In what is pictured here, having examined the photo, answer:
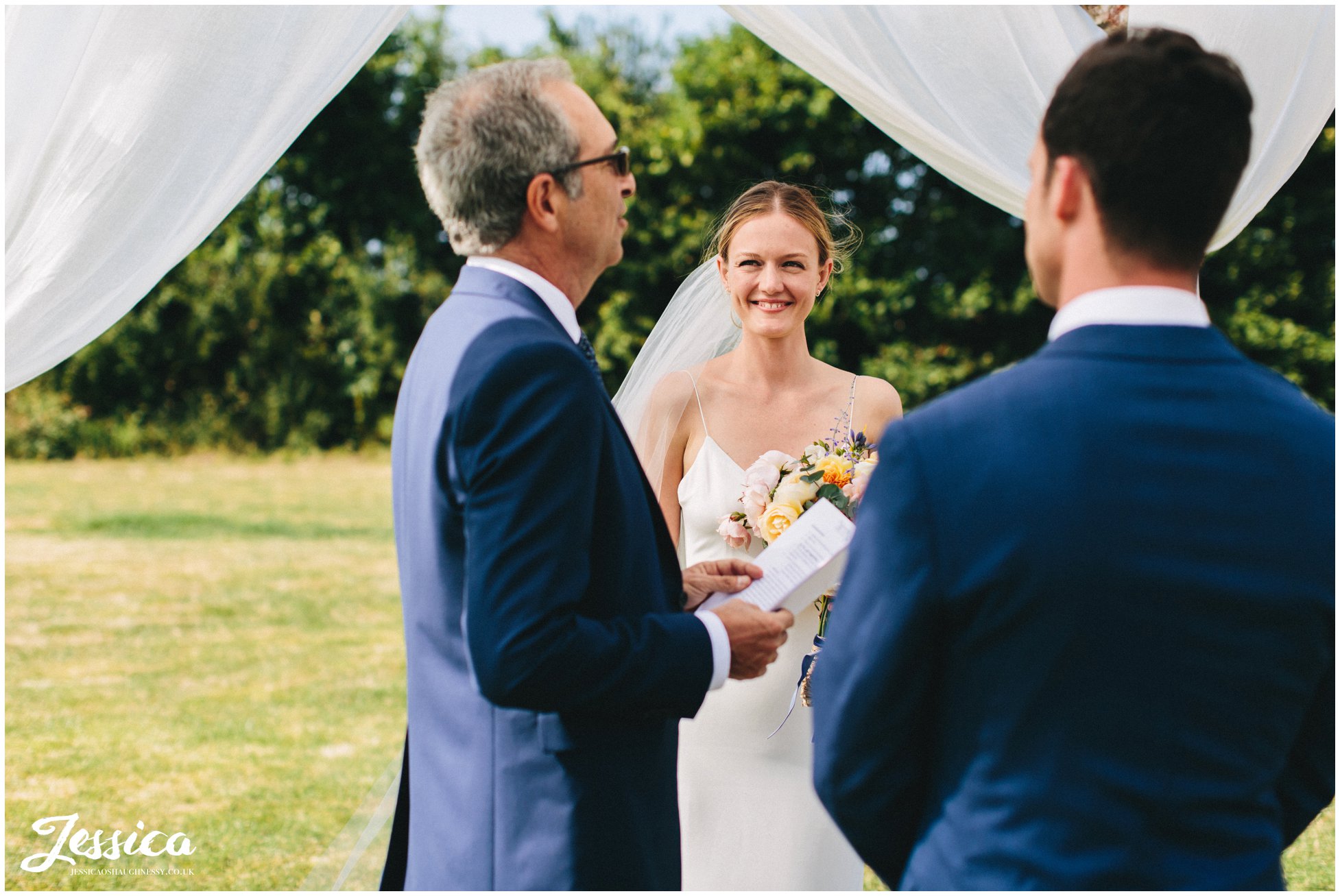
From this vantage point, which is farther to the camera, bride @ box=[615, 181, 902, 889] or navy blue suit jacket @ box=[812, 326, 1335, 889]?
bride @ box=[615, 181, 902, 889]

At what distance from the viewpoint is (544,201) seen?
6.23 ft

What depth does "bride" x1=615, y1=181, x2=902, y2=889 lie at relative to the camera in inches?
134

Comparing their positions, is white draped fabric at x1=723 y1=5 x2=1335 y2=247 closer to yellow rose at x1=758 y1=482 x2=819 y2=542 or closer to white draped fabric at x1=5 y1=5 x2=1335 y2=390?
white draped fabric at x1=5 y1=5 x2=1335 y2=390

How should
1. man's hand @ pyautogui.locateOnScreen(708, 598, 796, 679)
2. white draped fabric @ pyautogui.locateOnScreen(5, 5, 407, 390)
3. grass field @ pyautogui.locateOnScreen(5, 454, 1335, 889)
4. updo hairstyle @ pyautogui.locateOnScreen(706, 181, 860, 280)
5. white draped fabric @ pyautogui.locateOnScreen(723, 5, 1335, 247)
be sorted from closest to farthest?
man's hand @ pyautogui.locateOnScreen(708, 598, 796, 679), white draped fabric @ pyautogui.locateOnScreen(5, 5, 407, 390), white draped fabric @ pyautogui.locateOnScreen(723, 5, 1335, 247), updo hairstyle @ pyautogui.locateOnScreen(706, 181, 860, 280), grass field @ pyautogui.locateOnScreen(5, 454, 1335, 889)

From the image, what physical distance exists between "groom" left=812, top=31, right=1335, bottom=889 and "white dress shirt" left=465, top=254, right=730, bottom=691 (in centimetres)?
48

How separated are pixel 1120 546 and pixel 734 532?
2.09 m

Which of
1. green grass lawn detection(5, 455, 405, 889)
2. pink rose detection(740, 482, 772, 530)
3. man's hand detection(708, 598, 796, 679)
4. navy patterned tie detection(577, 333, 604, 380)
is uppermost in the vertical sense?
navy patterned tie detection(577, 333, 604, 380)

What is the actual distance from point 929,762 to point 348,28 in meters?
2.38

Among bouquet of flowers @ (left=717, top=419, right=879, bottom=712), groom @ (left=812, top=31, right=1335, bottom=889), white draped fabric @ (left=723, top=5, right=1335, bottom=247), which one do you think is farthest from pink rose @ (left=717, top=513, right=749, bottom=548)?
groom @ (left=812, top=31, right=1335, bottom=889)

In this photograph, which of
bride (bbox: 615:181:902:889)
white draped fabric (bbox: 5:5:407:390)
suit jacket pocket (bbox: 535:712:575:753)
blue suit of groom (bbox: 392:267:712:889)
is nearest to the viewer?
blue suit of groom (bbox: 392:267:712:889)

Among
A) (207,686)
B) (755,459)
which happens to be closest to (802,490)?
(755,459)

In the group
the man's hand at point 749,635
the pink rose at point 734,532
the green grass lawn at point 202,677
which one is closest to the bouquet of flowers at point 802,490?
the pink rose at point 734,532

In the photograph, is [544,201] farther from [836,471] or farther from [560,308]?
[836,471]

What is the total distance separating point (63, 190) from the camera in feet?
9.12
